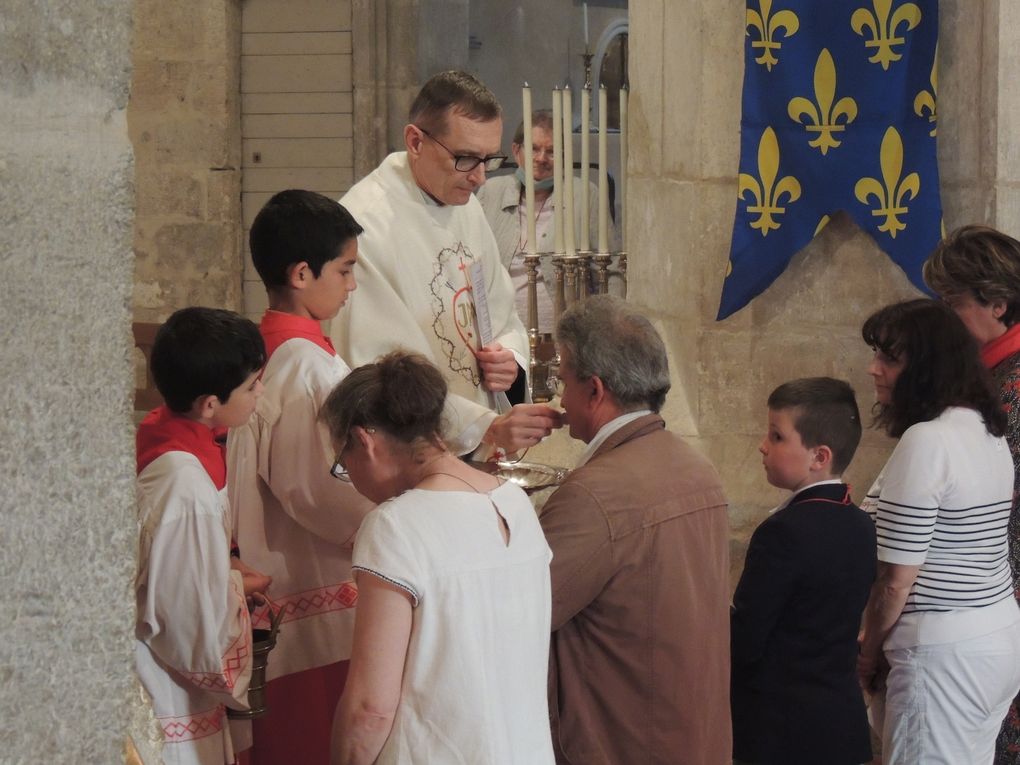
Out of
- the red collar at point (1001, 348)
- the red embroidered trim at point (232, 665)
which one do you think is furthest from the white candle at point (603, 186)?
the red embroidered trim at point (232, 665)

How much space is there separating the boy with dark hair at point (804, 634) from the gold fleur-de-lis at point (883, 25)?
1.64m

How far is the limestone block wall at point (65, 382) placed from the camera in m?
1.28

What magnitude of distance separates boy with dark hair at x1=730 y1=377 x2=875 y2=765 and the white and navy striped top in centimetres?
13

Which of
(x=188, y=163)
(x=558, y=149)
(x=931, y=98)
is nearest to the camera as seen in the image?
(x=931, y=98)

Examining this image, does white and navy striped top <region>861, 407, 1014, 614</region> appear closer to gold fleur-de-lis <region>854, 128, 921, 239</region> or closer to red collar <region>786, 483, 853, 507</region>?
red collar <region>786, 483, 853, 507</region>

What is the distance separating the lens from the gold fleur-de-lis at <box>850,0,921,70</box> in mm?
3850

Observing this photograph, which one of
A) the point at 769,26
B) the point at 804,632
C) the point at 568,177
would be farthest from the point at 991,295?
the point at 568,177

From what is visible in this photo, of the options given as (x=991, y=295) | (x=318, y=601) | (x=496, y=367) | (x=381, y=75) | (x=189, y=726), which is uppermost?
(x=381, y=75)

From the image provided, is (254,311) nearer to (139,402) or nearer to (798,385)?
(139,402)

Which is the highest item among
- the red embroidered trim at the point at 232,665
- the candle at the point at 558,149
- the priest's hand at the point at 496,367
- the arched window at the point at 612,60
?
the arched window at the point at 612,60

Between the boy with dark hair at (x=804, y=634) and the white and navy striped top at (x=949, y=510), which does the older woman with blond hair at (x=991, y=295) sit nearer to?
the white and navy striped top at (x=949, y=510)

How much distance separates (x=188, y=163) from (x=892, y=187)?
13.9 ft

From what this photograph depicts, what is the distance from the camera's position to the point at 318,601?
268 cm

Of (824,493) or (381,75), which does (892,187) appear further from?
(381,75)
